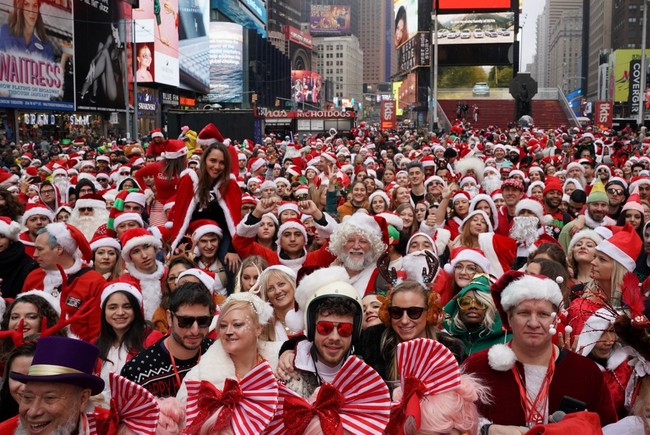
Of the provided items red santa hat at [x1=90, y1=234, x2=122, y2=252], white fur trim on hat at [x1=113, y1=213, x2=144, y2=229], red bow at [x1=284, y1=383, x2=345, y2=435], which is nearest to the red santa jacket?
A: red santa hat at [x1=90, y1=234, x2=122, y2=252]

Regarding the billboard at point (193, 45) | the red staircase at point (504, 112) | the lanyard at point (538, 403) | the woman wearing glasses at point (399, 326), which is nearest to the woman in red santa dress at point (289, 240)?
the woman wearing glasses at point (399, 326)

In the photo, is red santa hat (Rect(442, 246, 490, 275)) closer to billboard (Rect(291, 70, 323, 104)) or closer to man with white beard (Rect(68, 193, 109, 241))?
man with white beard (Rect(68, 193, 109, 241))

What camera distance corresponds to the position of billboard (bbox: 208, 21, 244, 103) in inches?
3654

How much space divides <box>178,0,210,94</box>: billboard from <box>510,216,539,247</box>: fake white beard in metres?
68.3

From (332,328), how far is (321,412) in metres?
0.88

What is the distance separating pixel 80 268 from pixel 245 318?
309 cm

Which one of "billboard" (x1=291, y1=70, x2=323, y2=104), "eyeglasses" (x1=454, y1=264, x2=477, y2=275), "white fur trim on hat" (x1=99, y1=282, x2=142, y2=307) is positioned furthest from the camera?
"billboard" (x1=291, y1=70, x2=323, y2=104)

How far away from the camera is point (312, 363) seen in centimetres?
398

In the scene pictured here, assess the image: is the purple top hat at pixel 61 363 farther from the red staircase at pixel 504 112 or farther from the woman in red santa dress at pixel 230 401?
the red staircase at pixel 504 112

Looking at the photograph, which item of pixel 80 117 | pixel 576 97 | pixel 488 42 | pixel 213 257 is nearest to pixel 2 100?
pixel 80 117

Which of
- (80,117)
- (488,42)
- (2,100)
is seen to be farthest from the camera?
(488,42)

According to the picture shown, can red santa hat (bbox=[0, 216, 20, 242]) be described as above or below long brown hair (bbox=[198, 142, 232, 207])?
below

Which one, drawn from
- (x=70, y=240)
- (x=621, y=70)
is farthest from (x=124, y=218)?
(x=621, y=70)

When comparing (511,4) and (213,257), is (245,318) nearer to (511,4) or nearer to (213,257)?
(213,257)
